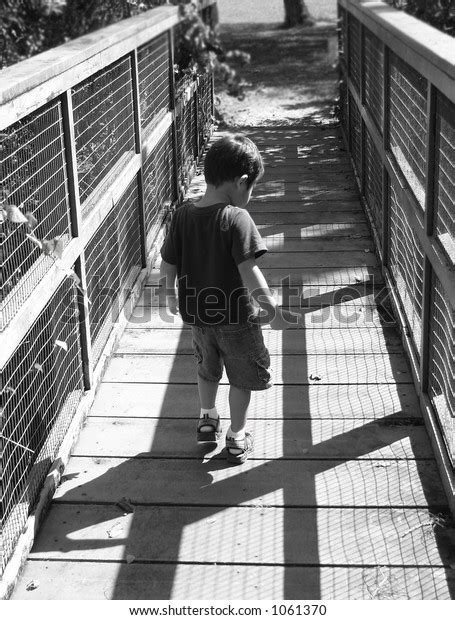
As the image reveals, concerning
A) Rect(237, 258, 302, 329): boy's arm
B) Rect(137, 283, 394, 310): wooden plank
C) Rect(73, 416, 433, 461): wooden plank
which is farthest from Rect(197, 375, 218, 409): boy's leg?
Rect(137, 283, 394, 310): wooden plank

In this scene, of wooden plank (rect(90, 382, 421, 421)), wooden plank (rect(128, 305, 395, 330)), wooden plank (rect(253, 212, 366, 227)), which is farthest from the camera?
wooden plank (rect(253, 212, 366, 227))

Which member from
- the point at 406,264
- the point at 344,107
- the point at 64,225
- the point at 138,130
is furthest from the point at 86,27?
the point at 64,225

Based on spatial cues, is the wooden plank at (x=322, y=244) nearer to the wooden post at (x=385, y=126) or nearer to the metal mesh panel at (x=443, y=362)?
the wooden post at (x=385, y=126)

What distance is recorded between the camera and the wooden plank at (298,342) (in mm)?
4590

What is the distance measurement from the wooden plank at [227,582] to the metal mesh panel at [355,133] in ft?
15.8

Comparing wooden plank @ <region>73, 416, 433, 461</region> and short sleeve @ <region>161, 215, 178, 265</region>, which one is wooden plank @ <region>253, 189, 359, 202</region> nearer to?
wooden plank @ <region>73, 416, 433, 461</region>

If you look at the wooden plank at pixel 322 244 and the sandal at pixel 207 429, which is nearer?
the sandal at pixel 207 429

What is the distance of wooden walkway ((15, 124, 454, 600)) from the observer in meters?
2.88

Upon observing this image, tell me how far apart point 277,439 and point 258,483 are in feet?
1.14

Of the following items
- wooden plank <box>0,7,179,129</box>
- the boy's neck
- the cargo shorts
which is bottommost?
the cargo shorts

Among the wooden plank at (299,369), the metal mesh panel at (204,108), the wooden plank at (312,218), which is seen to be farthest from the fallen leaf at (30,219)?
the metal mesh panel at (204,108)

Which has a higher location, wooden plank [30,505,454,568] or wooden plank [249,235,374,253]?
wooden plank [30,505,454,568]

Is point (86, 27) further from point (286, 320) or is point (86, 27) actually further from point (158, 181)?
point (286, 320)

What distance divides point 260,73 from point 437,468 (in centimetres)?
1250
